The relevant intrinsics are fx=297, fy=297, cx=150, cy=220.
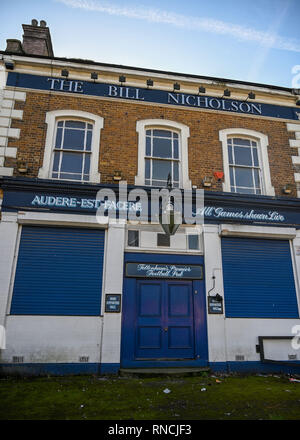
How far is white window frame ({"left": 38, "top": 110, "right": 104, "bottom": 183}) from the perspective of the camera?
8.54 m

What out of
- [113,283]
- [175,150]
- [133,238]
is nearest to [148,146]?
[175,150]

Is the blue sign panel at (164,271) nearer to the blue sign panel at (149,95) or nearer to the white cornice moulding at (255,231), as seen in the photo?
the white cornice moulding at (255,231)

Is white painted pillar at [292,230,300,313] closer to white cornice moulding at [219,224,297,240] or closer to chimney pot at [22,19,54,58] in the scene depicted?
white cornice moulding at [219,224,297,240]

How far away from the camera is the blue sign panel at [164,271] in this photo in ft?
26.6

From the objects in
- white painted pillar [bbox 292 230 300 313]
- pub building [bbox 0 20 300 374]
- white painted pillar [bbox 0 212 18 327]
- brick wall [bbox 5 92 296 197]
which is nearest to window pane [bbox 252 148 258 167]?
pub building [bbox 0 20 300 374]

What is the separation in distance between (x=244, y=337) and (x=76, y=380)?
4.41 meters

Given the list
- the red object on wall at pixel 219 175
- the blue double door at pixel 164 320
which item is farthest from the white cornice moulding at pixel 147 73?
the blue double door at pixel 164 320

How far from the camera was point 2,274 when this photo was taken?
747 centimetres

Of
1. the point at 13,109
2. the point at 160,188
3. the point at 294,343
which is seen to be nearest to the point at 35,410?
the point at 160,188

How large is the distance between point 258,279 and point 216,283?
4.35 ft

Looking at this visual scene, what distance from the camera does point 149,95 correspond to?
970 centimetres

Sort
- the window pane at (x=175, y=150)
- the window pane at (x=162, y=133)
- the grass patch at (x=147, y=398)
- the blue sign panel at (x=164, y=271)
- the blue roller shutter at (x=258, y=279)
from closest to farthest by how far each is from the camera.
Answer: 1. the grass patch at (x=147, y=398)
2. the blue sign panel at (x=164, y=271)
3. the blue roller shutter at (x=258, y=279)
4. the window pane at (x=175, y=150)
5. the window pane at (x=162, y=133)

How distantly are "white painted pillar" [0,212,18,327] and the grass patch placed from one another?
1.79 m

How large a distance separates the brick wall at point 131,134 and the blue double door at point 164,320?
3115mm
